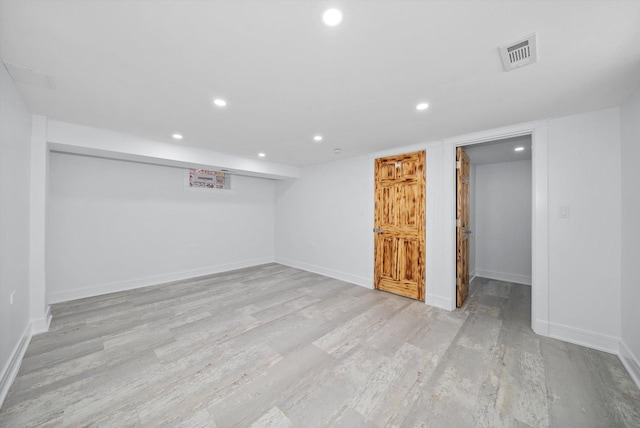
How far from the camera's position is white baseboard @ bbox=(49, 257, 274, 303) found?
3.56 metres

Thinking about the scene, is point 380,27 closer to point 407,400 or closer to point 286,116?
point 286,116

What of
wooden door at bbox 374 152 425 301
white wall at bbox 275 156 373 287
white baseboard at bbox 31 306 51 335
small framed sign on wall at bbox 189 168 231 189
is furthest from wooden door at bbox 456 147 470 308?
white baseboard at bbox 31 306 51 335

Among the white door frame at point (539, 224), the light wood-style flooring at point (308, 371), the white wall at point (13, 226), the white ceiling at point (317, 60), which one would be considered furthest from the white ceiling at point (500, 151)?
the white wall at point (13, 226)

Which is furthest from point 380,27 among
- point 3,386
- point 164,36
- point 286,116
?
point 3,386

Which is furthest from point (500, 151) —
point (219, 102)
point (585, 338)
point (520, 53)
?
point (219, 102)

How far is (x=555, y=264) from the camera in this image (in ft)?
8.64

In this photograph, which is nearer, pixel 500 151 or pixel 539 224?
pixel 539 224

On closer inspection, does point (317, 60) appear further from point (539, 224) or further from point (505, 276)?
point (505, 276)

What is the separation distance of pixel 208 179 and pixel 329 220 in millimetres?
2786

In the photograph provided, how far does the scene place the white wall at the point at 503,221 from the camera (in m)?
4.63

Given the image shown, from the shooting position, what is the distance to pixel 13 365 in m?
1.98

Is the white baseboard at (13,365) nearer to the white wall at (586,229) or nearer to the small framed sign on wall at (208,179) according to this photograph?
the small framed sign on wall at (208,179)

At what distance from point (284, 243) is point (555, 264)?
498 centimetres

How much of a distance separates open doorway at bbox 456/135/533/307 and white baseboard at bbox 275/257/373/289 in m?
1.71
